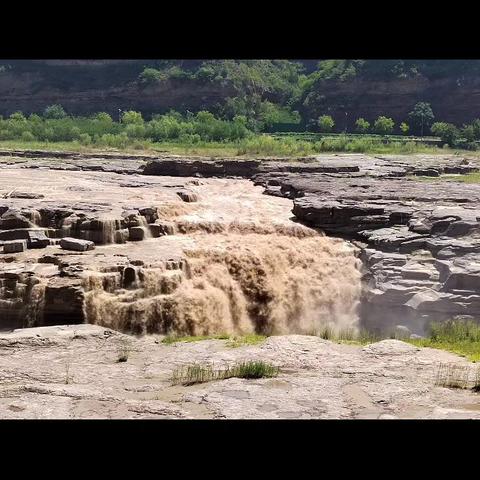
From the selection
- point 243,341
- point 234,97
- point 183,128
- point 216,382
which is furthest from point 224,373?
point 234,97

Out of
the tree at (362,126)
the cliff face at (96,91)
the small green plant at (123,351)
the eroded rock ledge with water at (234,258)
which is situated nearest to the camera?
the small green plant at (123,351)

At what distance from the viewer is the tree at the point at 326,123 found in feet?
204

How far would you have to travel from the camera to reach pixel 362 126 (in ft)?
201

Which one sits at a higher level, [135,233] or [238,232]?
[135,233]

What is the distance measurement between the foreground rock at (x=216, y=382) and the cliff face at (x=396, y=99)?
181 feet

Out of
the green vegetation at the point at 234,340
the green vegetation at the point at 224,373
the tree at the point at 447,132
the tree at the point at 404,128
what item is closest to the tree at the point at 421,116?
the tree at the point at 404,128

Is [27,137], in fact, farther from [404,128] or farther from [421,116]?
[421,116]

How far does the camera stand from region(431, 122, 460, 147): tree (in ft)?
177

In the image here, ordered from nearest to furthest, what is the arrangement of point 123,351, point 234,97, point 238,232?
point 123,351, point 238,232, point 234,97

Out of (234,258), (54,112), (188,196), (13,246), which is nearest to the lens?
(13,246)

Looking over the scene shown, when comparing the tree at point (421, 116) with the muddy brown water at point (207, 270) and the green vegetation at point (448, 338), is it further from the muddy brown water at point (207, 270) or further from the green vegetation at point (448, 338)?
the green vegetation at point (448, 338)

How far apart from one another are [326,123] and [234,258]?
45.8 m
